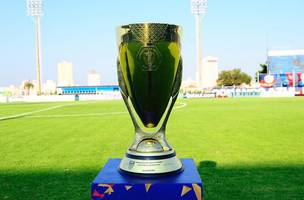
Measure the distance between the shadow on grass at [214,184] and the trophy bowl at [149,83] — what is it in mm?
1383

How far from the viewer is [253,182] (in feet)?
11.5

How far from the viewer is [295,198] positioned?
298 centimetres

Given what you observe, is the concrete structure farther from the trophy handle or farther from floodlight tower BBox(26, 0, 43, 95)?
the trophy handle

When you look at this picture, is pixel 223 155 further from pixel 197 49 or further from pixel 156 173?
pixel 197 49

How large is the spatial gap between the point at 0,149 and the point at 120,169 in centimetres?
475

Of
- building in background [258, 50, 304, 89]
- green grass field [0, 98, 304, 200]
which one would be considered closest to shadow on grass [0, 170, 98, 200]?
green grass field [0, 98, 304, 200]

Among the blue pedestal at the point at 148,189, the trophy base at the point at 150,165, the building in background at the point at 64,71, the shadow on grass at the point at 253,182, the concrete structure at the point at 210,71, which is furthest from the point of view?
the building in background at the point at 64,71

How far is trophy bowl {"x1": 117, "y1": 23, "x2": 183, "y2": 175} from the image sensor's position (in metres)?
1.77

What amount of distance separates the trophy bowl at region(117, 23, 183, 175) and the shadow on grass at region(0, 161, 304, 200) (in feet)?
4.54

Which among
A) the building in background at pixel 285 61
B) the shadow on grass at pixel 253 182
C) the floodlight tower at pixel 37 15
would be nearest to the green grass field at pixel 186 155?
the shadow on grass at pixel 253 182

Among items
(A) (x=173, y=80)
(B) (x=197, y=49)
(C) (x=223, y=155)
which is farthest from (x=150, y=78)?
(B) (x=197, y=49)

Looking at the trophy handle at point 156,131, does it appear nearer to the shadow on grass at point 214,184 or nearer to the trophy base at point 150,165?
the trophy base at point 150,165

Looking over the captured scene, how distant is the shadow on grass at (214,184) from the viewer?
312 centimetres

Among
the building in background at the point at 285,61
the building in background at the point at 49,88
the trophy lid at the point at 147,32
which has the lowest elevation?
the building in background at the point at 49,88
